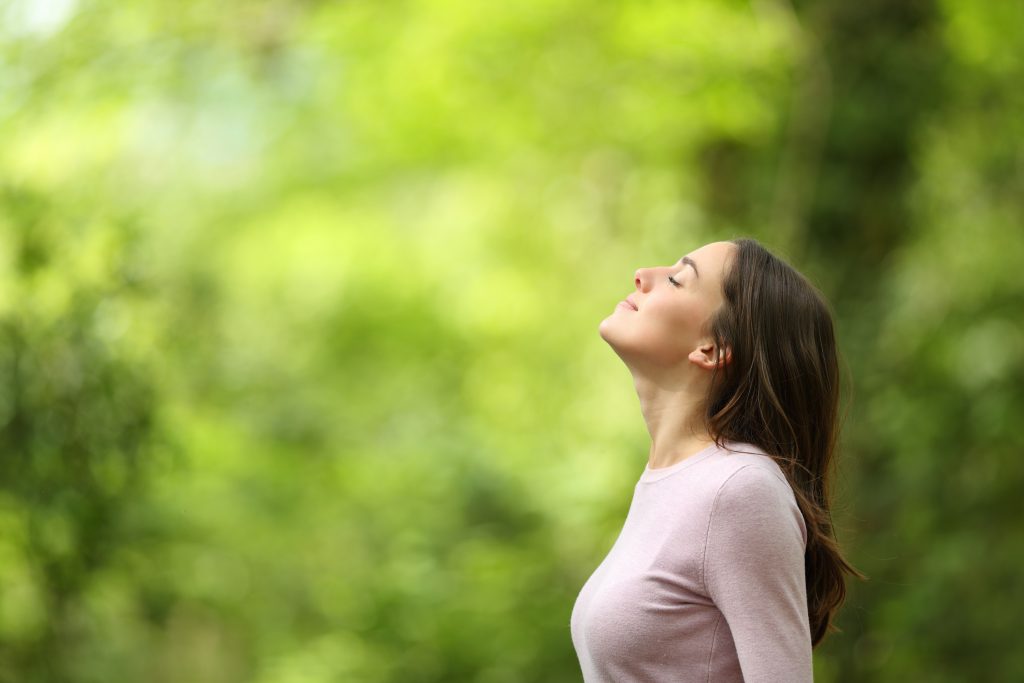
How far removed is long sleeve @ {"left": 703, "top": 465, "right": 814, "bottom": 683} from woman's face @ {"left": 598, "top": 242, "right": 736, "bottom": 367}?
245 millimetres

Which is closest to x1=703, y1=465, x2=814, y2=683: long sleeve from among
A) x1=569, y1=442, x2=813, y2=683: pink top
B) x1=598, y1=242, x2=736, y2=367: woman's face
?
x1=569, y1=442, x2=813, y2=683: pink top

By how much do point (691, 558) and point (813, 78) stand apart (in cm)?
501

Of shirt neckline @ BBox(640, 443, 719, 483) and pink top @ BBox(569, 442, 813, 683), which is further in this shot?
shirt neckline @ BBox(640, 443, 719, 483)

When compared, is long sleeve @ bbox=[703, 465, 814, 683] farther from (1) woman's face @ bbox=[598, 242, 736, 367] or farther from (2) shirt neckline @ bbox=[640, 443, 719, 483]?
(1) woman's face @ bbox=[598, 242, 736, 367]

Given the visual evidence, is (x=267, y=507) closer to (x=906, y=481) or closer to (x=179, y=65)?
(x=179, y=65)

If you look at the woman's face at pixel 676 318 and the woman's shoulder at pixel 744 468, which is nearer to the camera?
the woman's shoulder at pixel 744 468

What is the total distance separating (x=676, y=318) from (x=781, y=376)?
6.9 inches

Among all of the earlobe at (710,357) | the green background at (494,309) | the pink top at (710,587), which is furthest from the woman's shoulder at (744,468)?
the green background at (494,309)

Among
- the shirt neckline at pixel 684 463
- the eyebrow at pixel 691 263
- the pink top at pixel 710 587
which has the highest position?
the eyebrow at pixel 691 263

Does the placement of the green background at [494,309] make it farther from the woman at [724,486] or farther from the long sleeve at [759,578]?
the long sleeve at [759,578]

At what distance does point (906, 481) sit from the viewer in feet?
17.1

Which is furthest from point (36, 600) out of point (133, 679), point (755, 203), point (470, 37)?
point (755, 203)

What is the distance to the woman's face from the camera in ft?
5.55

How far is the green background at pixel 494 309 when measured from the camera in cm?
454
